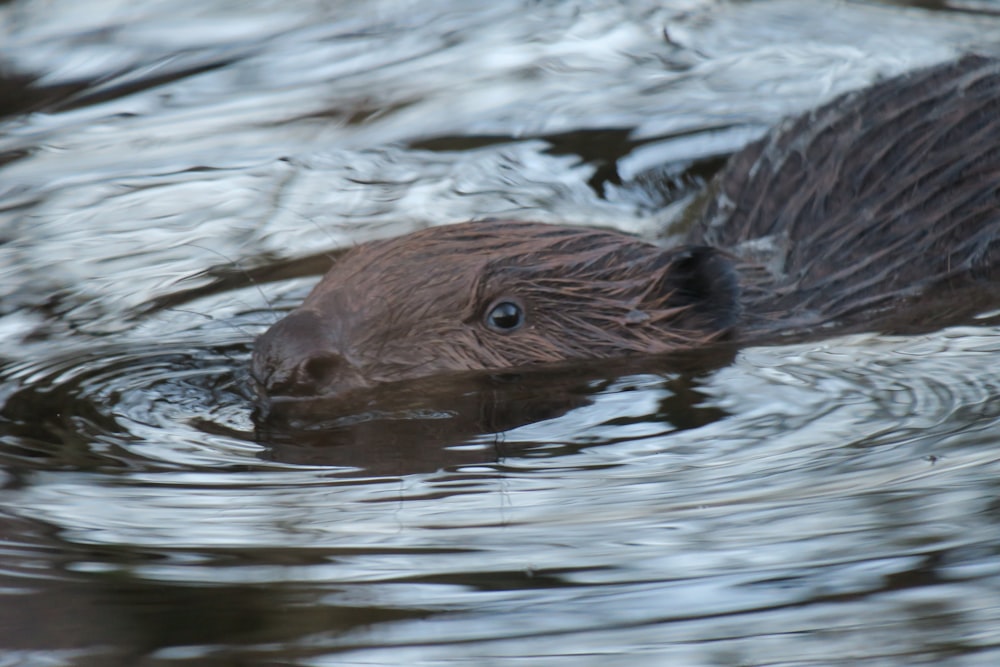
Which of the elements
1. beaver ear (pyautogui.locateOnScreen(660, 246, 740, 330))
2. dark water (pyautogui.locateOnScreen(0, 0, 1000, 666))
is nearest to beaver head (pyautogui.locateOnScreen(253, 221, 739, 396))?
beaver ear (pyautogui.locateOnScreen(660, 246, 740, 330))

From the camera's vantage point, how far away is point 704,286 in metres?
4.21

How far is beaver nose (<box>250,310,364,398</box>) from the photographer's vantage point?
3670mm

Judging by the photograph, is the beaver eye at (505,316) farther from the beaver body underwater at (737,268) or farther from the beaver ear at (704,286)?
the beaver ear at (704,286)

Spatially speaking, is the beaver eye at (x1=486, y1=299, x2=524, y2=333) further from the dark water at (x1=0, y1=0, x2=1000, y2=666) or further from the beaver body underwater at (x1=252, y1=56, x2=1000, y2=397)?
the dark water at (x1=0, y1=0, x2=1000, y2=666)

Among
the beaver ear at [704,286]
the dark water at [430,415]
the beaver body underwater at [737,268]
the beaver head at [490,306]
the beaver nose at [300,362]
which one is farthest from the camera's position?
the beaver ear at [704,286]

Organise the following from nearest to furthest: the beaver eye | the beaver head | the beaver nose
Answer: the beaver nose < the beaver head < the beaver eye

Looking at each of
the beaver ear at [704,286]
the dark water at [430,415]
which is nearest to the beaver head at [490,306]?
the beaver ear at [704,286]

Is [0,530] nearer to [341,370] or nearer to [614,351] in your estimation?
[341,370]

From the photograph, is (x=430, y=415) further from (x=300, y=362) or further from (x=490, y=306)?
(x=490, y=306)

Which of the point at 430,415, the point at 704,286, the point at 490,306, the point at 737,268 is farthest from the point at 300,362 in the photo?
the point at 737,268

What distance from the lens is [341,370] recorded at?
3787 millimetres

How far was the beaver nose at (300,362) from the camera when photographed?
3.67m

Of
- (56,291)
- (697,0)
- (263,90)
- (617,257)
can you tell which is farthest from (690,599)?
(697,0)

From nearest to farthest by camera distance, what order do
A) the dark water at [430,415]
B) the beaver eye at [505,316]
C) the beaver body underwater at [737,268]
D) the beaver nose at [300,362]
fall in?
the dark water at [430,415], the beaver nose at [300,362], the beaver body underwater at [737,268], the beaver eye at [505,316]
